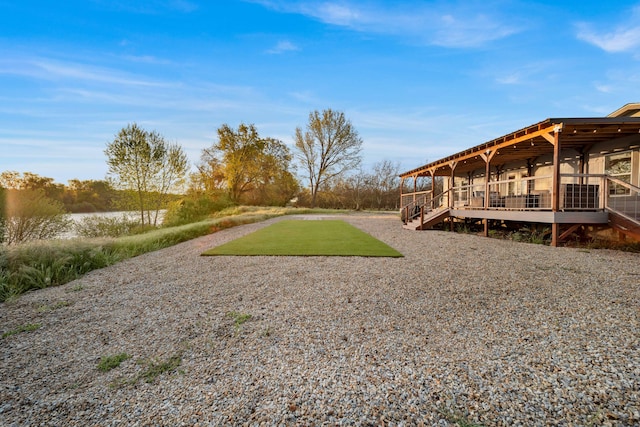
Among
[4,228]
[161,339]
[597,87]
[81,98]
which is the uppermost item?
[597,87]

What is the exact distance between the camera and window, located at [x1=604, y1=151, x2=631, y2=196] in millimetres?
8500

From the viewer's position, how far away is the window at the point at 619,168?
27.9ft

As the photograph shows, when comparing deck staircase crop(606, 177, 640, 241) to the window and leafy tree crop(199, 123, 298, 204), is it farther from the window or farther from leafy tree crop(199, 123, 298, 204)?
leafy tree crop(199, 123, 298, 204)

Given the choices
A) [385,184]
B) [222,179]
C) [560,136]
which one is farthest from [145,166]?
[385,184]

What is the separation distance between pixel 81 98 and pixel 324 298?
11693 millimetres

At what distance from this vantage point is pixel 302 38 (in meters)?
11.5

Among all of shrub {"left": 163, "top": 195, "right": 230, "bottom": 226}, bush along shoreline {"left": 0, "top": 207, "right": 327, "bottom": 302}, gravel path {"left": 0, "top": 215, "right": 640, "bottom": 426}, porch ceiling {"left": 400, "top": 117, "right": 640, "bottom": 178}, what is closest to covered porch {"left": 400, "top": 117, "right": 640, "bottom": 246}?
porch ceiling {"left": 400, "top": 117, "right": 640, "bottom": 178}

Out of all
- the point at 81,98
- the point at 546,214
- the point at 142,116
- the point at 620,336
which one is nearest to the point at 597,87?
the point at 546,214

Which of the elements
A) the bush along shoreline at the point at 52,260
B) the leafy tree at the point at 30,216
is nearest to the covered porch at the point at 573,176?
the bush along shoreline at the point at 52,260

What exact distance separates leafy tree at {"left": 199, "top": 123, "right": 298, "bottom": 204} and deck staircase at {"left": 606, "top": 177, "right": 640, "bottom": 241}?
1040 inches

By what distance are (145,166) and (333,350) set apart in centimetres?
1716

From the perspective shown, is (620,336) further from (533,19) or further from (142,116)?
(142,116)

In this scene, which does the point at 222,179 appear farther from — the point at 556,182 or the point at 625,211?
the point at 625,211

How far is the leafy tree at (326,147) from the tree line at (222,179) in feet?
0.40
